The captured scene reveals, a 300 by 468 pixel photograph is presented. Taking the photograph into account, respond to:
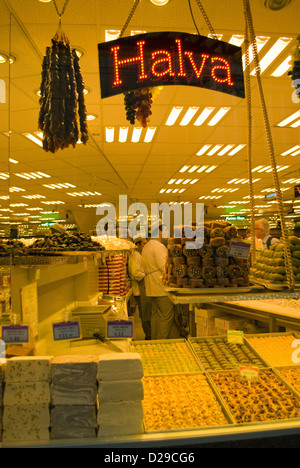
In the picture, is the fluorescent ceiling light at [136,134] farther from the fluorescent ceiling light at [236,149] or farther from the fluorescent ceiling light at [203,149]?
the fluorescent ceiling light at [236,149]

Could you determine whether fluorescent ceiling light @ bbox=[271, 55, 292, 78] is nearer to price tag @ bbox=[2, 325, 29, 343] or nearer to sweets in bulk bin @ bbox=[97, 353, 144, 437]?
sweets in bulk bin @ bbox=[97, 353, 144, 437]

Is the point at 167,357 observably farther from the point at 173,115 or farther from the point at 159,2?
the point at 173,115

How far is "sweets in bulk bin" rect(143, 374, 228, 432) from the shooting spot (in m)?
2.05

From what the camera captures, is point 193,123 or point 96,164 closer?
point 193,123

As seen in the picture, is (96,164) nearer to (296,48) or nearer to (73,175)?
(73,175)

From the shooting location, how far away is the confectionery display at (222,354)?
2.99 metres

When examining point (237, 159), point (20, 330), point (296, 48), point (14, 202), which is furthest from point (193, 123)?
point (14, 202)

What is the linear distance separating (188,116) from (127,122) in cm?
103

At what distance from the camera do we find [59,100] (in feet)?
7.06

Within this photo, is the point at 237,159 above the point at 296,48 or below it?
above

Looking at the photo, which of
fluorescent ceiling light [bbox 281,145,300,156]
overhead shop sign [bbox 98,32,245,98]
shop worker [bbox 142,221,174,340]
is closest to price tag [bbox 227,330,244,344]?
overhead shop sign [bbox 98,32,245,98]

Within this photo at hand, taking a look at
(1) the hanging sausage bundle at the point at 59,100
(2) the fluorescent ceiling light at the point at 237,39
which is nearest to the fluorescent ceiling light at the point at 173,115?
(2) the fluorescent ceiling light at the point at 237,39
